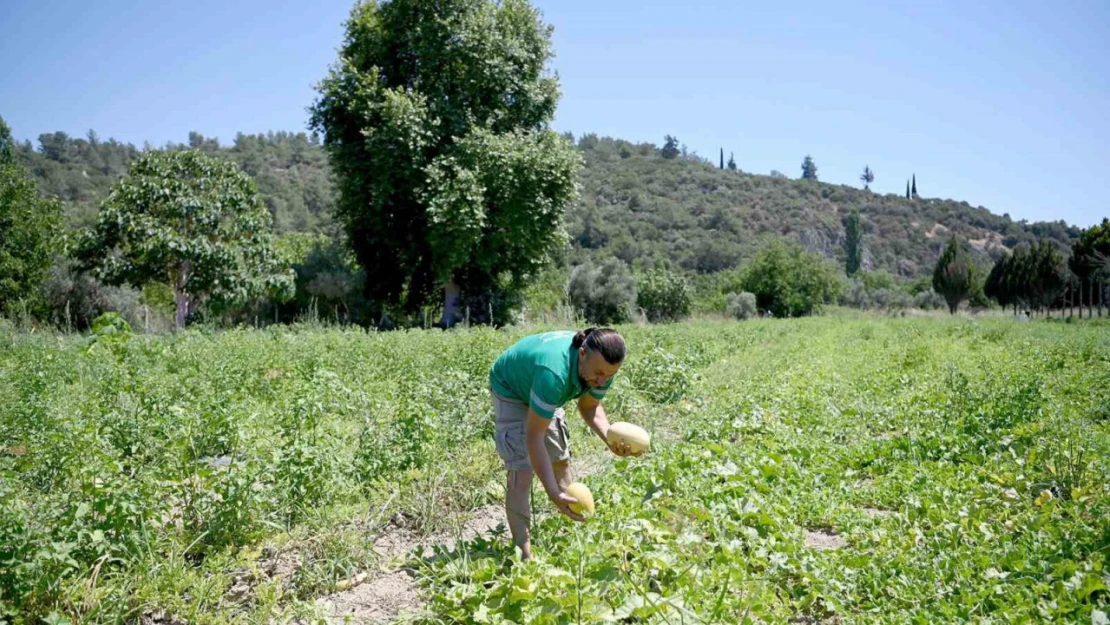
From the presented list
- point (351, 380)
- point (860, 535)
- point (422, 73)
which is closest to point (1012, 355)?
point (860, 535)

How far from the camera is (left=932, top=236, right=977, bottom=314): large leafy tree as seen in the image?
1700 inches

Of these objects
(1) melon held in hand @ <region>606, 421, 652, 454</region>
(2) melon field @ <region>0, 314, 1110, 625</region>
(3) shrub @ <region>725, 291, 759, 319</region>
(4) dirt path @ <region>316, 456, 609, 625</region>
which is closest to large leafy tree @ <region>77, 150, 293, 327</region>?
(2) melon field @ <region>0, 314, 1110, 625</region>

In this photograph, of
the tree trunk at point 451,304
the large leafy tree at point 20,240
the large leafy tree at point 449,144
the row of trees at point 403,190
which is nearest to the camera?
the row of trees at point 403,190

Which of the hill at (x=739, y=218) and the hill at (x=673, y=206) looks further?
the hill at (x=739, y=218)

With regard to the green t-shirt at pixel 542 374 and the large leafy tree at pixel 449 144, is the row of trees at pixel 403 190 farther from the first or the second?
the green t-shirt at pixel 542 374

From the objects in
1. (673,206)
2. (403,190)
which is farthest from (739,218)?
(403,190)

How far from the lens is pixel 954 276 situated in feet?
142

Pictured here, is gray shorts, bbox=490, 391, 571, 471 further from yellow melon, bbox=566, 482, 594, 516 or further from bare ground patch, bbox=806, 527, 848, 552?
bare ground patch, bbox=806, 527, 848, 552

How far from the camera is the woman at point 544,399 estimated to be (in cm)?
352

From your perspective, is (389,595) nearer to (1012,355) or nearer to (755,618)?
(755,618)

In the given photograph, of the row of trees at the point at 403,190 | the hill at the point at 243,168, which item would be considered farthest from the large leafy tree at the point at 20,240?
the hill at the point at 243,168

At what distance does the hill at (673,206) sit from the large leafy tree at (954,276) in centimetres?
1837

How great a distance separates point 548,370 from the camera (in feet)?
11.6

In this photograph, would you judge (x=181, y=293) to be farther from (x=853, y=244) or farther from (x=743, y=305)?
(x=853, y=244)
